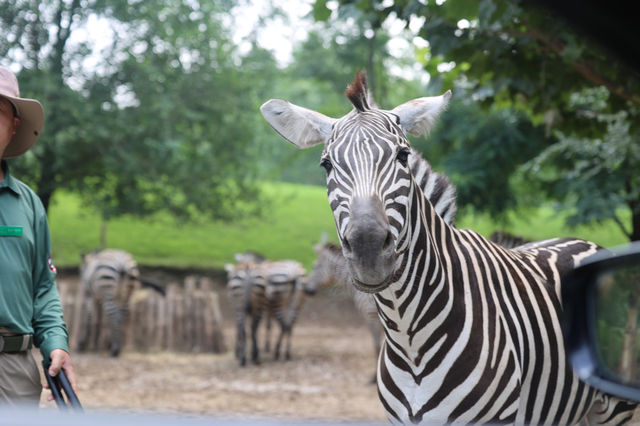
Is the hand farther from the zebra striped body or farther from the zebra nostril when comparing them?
the zebra striped body

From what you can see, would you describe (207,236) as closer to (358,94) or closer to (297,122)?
(297,122)

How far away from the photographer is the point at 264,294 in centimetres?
1210

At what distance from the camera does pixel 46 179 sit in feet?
54.4

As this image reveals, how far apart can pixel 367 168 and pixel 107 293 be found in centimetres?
1052

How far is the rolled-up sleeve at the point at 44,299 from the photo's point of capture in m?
2.80

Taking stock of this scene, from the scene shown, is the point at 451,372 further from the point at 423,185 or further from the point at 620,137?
the point at 620,137

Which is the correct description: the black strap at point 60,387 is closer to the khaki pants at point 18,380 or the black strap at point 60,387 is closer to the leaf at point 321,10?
the khaki pants at point 18,380

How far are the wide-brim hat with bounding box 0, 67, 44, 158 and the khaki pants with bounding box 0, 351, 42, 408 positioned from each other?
2.95ft

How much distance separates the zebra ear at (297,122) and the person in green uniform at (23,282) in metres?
1.06

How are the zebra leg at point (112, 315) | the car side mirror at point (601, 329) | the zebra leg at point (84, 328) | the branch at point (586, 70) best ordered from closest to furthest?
the car side mirror at point (601, 329) → the branch at point (586, 70) → the zebra leg at point (112, 315) → the zebra leg at point (84, 328)

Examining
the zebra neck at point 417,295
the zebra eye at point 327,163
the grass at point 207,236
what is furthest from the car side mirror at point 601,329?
the grass at point 207,236

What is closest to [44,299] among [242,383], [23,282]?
[23,282]

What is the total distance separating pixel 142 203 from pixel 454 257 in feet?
51.7

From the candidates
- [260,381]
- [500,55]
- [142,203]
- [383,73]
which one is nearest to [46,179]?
[142,203]
